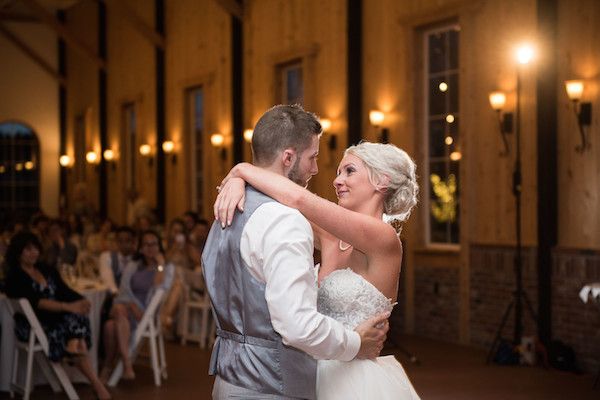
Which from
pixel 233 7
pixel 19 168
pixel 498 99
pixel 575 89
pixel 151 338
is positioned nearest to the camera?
pixel 151 338

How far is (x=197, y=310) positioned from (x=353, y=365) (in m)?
7.40

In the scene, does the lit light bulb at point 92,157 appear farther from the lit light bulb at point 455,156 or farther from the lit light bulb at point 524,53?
the lit light bulb at point 524,53

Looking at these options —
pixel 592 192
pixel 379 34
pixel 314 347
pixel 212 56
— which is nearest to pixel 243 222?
pixel 314 347

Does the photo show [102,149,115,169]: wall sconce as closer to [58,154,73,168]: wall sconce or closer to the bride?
[58,154,73,168]: wall sconce

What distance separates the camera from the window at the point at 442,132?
9.80 meters

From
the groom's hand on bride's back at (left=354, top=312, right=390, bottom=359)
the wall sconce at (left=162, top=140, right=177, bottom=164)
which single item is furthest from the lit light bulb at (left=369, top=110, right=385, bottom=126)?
the groom's hand on bride's back at (left=354, top=312, right=390, bottom=359)

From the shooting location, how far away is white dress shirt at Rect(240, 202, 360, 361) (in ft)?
7.77

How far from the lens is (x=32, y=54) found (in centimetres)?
2273

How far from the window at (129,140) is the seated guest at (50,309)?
41.7 ft

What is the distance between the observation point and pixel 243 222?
253cm

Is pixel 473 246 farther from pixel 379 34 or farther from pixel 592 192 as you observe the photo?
pixel 379 34

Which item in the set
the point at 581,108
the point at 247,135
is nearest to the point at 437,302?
the point at 581,108

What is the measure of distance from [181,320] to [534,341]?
3.86 m

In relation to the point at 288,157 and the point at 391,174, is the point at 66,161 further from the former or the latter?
the point at 288,157
